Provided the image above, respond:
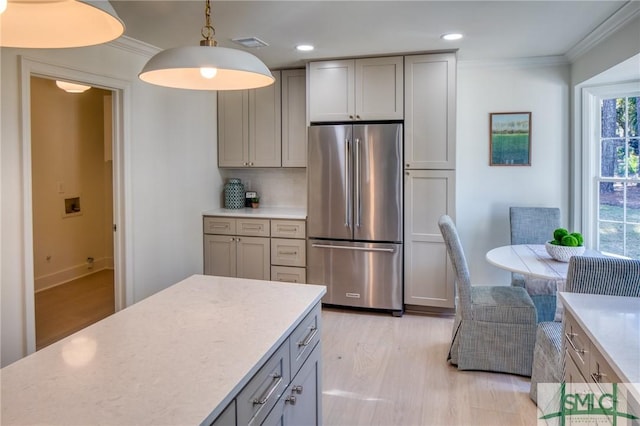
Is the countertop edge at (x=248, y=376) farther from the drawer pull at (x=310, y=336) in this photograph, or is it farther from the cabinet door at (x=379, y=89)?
the cabinet door at (x=379, y=89)

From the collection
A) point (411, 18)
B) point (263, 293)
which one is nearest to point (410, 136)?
point (411, 18)

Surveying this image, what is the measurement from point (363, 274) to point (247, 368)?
2958 mm

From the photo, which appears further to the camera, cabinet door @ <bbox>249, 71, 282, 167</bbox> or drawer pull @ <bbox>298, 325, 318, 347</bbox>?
cabinet door @ <bbox>249, 71, 282, 167</bbox>

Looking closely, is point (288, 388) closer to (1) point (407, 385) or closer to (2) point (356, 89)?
Result: (1) point (407, 385)

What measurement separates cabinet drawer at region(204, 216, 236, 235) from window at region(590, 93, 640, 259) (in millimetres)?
3473

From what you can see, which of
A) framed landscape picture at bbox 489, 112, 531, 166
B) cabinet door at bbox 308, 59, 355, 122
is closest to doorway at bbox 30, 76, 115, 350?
cabinet door at bbox 308, 59, 355, 122

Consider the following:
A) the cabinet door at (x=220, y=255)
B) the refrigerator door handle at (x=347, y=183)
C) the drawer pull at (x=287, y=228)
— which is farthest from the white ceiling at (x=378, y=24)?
the cabinet door at (x=220, y=255)

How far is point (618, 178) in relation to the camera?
3.67 m

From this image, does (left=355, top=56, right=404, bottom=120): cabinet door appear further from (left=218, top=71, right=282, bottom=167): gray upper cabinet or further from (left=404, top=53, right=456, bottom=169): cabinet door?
(left=218, top=71, right=282, bottom=167): gray upper cabinet

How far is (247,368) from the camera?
1.19m

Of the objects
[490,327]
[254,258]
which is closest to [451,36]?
[490,327]

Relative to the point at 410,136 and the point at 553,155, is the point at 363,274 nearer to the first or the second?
the point at 410,136

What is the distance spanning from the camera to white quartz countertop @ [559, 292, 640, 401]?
1227mm

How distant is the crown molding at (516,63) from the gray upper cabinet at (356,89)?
80cm
